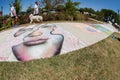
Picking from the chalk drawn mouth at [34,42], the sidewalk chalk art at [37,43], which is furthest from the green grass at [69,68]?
the chalk drawn mouth at [34,42]

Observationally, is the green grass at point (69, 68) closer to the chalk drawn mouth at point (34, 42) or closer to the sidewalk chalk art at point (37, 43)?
the sidewalk chalk art at point (37, 43)

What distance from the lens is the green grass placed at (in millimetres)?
15102

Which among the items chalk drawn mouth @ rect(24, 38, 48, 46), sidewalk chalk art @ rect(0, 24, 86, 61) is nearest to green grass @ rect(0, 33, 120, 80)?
sidewalk chalk art @ rect(0, 24, 86, 61)

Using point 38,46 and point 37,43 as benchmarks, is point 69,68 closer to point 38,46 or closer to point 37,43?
point 38,46

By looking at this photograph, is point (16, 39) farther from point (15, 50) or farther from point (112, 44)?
point (112, 44)

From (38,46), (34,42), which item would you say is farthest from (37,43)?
(38,46)

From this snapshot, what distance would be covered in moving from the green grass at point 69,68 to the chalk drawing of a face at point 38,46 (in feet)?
1.71

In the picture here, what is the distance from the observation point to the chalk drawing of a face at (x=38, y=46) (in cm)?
1664

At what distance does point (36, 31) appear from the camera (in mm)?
19484

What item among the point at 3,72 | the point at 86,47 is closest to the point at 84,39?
the point at 86,47

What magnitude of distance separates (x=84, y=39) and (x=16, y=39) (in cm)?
394

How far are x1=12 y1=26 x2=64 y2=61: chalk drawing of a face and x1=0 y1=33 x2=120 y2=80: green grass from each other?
521 millimetres

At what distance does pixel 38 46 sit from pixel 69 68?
2286mm

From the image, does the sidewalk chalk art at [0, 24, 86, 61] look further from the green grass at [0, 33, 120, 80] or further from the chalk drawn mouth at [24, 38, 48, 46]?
the green grass at [0, 33, 120, 80]
